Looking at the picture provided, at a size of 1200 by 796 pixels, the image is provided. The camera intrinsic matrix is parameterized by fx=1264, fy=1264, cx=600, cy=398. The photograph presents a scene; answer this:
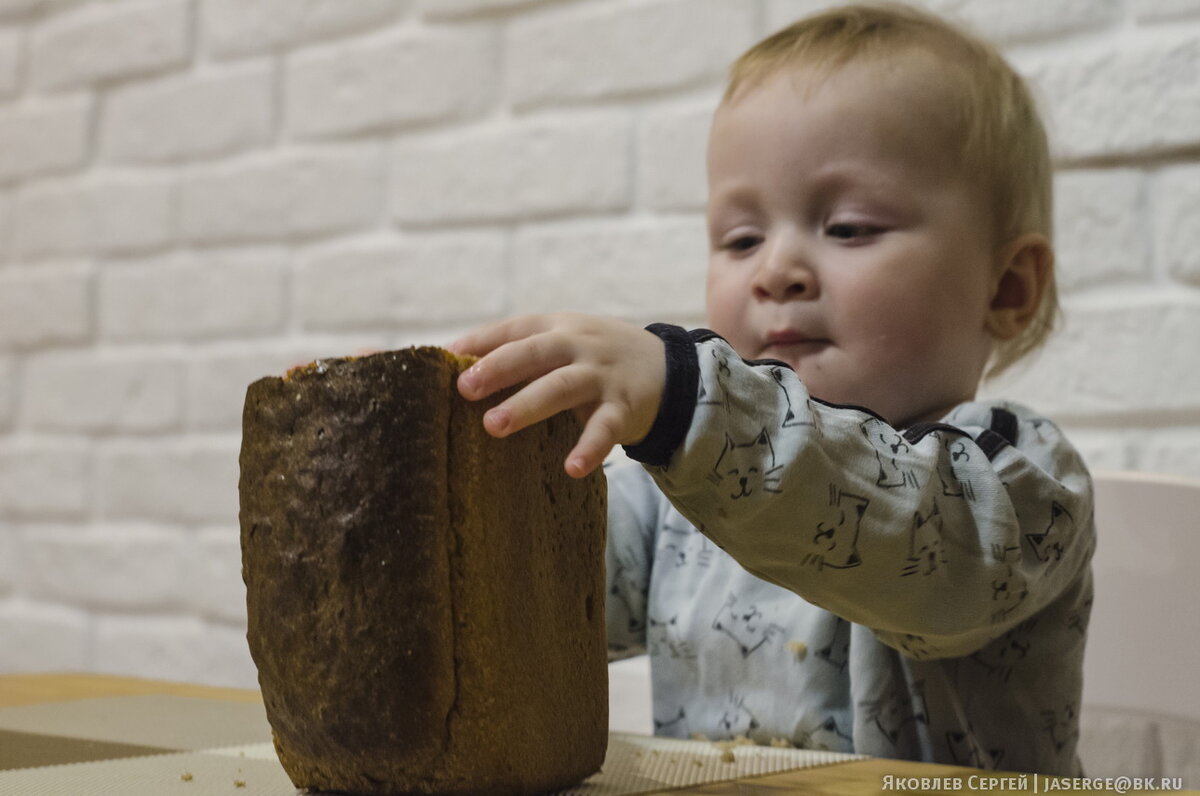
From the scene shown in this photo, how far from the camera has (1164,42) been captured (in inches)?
41.9

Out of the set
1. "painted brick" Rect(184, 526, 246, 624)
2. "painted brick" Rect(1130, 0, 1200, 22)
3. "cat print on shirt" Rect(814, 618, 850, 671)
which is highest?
"painted brick" Rect(1130, 0, 1200, 22)

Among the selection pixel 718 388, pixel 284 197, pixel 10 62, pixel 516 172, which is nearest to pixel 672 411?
pixel 718 388

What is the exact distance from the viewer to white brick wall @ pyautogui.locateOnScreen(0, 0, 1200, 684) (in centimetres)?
108

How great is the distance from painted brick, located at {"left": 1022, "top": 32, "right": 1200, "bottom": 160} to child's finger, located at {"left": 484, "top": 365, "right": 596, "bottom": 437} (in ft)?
2.47

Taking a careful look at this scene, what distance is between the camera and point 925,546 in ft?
2.00

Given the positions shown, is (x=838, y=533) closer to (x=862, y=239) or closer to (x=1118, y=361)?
(x=862, y=239)

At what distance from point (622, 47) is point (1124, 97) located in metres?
0.50

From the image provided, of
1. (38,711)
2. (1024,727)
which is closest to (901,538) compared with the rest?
(1024,727)

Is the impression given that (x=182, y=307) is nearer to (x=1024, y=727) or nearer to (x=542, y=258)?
(x=542, y=258)

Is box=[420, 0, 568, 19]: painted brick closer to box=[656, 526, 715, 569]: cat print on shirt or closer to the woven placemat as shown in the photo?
box=[656, 526, 715, 569]: cat print on shirt

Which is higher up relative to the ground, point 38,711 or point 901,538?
point 901,538

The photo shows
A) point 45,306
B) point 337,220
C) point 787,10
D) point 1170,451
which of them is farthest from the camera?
point 45,306

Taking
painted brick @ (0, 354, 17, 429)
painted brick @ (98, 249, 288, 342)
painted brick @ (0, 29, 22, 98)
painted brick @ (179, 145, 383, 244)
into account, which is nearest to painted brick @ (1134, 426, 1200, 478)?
painted brick @ (179, 145, 383, 244)

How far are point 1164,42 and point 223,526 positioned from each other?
1.14 metres
